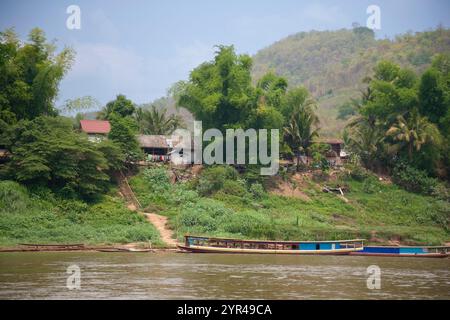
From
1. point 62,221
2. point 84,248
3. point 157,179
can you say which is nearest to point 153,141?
point 157,179

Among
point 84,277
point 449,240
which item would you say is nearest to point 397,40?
point 449,240

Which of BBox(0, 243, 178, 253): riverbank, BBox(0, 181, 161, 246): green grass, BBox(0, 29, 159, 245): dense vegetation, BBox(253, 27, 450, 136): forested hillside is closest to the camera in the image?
BBox(0, 243, 178, 253): riverbank

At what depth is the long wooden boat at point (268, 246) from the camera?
36.2 meters

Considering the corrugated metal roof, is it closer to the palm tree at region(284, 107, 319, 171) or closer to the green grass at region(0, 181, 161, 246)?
the palm tree at region(284, 107, 319, 171)

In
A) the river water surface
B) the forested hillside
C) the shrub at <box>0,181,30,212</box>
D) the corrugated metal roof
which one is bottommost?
the river water surface

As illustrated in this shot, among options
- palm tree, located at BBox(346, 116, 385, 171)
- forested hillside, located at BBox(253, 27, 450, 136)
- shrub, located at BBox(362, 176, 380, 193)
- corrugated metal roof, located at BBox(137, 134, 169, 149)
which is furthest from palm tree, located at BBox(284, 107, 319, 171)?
forested hillside, located at BBox(253, 27, 450, 136)

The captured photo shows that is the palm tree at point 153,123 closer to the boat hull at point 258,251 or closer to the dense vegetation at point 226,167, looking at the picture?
the dense vegetation at point 226,167

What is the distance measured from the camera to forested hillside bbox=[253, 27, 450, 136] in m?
105

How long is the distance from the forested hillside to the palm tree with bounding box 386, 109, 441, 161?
25016 mm

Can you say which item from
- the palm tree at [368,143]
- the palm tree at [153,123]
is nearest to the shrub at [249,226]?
the palm tree at [368,143]

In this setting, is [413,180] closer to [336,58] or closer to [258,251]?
[258,251]

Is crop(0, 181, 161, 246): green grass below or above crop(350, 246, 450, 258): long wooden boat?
above

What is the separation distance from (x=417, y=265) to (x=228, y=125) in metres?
18.7
